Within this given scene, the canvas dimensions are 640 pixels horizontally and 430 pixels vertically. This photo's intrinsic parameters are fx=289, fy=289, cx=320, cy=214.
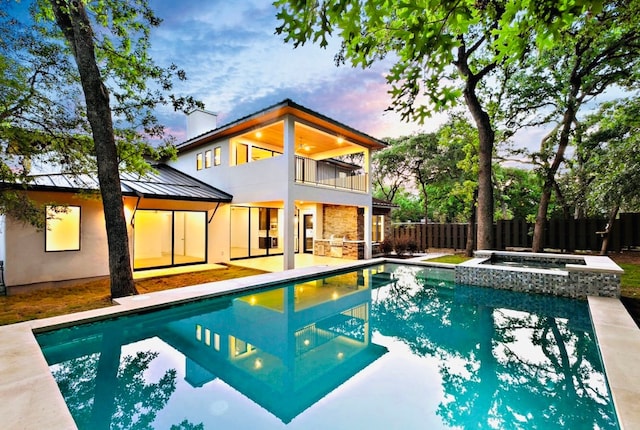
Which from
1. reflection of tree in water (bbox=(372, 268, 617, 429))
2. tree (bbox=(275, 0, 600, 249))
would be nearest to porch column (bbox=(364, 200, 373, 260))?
reflection of tree in water (bbox=(372, 268, 617, 429))

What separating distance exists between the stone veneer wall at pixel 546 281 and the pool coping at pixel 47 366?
15.7 inches

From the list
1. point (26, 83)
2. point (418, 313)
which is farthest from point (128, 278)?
point (418, 313)

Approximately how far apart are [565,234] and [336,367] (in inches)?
603

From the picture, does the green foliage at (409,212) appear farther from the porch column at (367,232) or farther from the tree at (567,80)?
the tree at (567,80)

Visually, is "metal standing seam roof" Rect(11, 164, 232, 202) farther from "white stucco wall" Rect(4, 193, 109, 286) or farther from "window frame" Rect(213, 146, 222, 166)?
"window frame" Rect(213, 146, 222, 166)

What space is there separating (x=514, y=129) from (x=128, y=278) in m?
17.0

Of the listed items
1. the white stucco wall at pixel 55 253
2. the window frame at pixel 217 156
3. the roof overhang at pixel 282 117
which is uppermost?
the roof overhang at pixel 282 117

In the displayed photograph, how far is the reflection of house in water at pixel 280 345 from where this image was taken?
12.7 ft

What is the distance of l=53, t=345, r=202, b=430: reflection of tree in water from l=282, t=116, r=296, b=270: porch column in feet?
20.3

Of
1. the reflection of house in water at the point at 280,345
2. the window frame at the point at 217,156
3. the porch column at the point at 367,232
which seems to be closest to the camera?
the reflection of house in water at the point at 280,345

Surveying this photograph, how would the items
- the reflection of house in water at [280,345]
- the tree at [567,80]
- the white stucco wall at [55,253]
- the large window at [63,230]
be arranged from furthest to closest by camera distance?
the tree at [567,80], the large window at [63,230], the white stucco wall at [55,253], the reflection of house in water at [280,345]

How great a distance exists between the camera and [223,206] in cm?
1295

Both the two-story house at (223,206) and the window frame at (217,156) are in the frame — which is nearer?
the two-story house at (223,206)

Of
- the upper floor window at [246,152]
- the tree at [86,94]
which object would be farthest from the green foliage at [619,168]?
the tree at [86,94]
